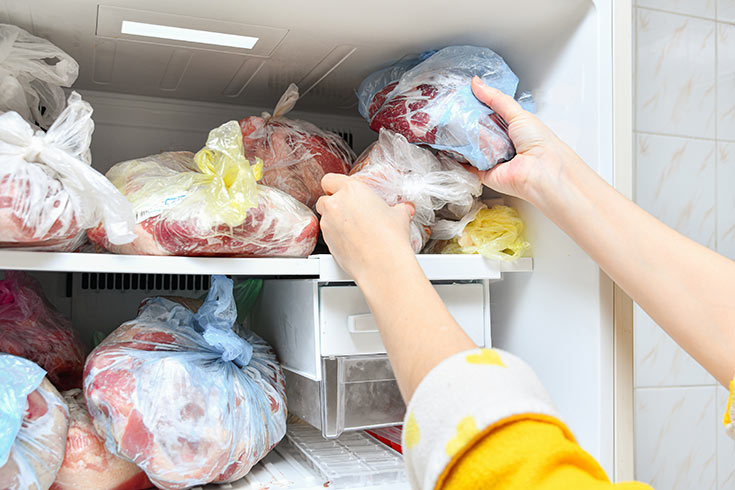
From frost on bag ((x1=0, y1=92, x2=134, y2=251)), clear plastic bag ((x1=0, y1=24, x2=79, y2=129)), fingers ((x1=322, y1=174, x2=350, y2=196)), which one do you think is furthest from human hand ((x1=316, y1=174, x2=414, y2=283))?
clear plastic bag ((x1=0, y1=24, x2=79, y2=129))

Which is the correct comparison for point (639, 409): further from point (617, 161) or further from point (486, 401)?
point (486, 401)

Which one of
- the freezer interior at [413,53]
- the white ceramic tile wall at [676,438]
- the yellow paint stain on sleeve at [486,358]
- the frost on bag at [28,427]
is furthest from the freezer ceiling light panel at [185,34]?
the white ceramic tile wall at [676,438]

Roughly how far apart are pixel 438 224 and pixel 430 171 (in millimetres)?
88

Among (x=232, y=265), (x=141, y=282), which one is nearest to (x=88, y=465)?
(x=232, y=265)

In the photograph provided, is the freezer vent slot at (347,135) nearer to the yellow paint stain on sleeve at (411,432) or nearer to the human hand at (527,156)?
the human hand at (527,156)

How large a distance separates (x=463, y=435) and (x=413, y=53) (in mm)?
617

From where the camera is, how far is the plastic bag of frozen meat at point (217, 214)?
690mm

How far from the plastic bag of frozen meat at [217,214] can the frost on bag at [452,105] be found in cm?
19

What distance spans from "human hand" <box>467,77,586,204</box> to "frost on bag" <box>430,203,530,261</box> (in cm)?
7

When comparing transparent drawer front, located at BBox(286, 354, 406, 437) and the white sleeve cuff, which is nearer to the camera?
the white sleeve cuff

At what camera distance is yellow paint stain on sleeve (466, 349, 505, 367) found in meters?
0.43

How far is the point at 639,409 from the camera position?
1316 mm

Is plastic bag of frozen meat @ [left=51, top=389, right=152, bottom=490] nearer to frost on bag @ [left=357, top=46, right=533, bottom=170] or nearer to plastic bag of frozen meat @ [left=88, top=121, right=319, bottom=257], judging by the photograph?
plastic bag of frozen meat @ [left=88, top=121, right=319, bottom=257]

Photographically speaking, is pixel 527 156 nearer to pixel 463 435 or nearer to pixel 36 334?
pixel 463 435
